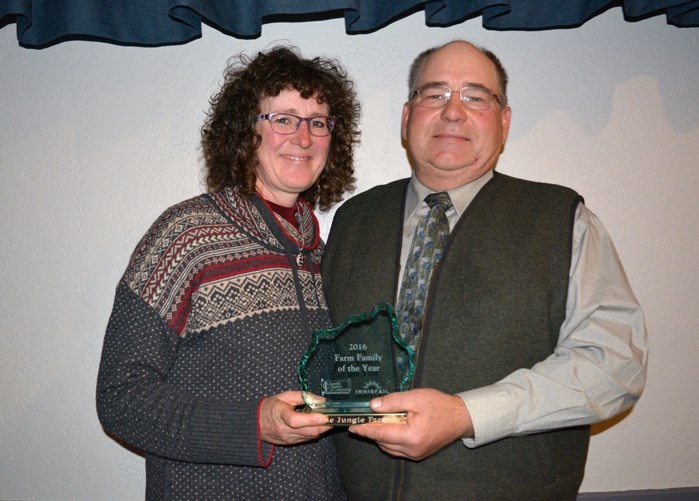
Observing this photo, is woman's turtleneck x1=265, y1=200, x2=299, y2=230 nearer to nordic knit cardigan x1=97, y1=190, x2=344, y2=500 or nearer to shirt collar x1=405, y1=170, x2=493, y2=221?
nordic knit cardigan x1=97, y1=190, x2=344, y2=500

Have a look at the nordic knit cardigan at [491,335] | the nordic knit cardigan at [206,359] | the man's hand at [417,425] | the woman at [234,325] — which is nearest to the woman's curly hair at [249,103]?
the woman at [234,325]

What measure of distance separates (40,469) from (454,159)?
1.84 m

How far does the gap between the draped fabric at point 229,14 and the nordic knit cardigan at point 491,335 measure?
71cm

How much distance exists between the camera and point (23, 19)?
73.4 inches

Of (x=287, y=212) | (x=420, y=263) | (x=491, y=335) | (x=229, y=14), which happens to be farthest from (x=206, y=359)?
(x=229, y=14)

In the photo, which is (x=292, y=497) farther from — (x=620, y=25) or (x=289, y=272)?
(x=620, y=25)

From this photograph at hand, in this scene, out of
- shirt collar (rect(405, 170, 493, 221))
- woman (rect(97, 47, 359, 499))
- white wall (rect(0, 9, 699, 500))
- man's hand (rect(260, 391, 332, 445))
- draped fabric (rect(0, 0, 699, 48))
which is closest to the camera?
man's hand (rect(260, 391, 332, 445))

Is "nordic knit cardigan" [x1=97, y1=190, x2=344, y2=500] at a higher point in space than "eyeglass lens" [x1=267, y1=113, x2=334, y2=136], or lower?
lower

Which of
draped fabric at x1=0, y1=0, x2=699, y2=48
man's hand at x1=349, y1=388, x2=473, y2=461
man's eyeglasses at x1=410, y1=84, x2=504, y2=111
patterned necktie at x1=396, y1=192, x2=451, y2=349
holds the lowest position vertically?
man's hand at x1=349, y1=388, x2=473, y2=461

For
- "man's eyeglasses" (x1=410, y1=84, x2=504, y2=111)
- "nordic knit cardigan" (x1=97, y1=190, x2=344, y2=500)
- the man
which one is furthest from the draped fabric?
"nordic knit cardigan" (x1=97, y1=190, x2=344, y2=500)

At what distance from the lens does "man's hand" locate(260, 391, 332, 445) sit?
4.02ft

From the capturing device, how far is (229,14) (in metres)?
1.87

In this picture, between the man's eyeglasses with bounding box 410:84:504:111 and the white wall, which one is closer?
the man's eyeglasses with bounding box 410:84:504:111

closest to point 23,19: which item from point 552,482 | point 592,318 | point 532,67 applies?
point 532,67
